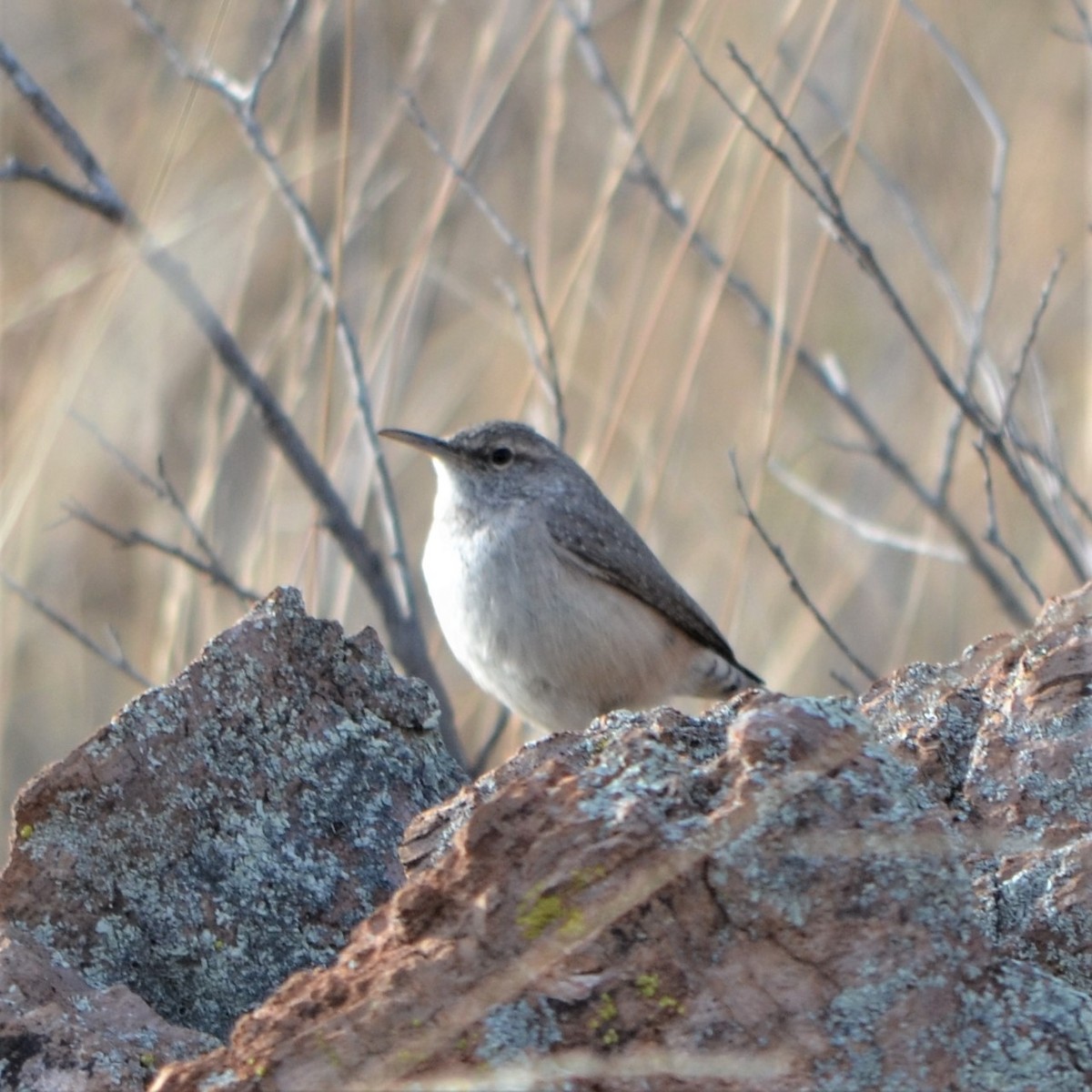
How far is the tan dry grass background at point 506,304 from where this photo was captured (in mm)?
5941

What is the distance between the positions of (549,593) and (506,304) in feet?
11.0

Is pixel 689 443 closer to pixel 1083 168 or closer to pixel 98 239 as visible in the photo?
pixel 1083 168

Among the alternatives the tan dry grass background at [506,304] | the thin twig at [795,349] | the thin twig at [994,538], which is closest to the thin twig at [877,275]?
the thin twig at [994,538]

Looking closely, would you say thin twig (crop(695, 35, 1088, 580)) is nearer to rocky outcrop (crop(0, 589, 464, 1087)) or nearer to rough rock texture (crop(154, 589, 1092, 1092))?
rocky outcrop (crop(0, 589, 464, 1087))

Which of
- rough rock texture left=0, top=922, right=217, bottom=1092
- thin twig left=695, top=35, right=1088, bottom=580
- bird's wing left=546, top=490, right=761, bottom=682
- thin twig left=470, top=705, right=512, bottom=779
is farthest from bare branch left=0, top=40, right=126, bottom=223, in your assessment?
rough rock texture left=0, top=922, right=217, bottom=1092

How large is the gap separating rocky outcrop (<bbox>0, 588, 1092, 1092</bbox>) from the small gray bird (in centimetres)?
234

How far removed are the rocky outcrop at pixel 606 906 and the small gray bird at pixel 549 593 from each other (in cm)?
234

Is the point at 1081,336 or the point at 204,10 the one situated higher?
the point at 204,10

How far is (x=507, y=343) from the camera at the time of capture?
7.87 meters

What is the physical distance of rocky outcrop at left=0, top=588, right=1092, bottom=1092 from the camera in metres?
1.82

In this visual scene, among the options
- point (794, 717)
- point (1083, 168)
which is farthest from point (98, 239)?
point (794, 717)

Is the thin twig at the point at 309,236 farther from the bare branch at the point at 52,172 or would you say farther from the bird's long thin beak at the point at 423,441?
the bare branch at the point at 52,172

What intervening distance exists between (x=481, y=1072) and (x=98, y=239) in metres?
7.74

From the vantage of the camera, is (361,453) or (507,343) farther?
(507,343)
